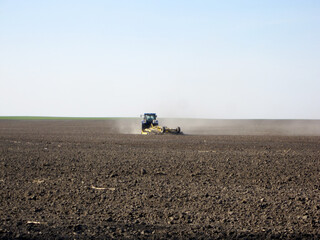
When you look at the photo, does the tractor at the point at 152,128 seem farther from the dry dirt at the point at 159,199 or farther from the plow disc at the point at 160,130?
the dry dirt at the point at 159,199

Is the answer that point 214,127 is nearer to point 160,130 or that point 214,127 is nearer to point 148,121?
point 148,121

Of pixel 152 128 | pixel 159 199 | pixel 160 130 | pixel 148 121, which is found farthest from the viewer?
pixel 148 121

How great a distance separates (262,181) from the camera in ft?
47.5

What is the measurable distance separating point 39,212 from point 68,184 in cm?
371

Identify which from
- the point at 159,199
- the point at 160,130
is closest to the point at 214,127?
the point at 160,130

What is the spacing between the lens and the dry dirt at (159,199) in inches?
333

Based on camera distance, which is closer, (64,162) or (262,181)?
(262,181)

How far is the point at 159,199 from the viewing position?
11.3 meters

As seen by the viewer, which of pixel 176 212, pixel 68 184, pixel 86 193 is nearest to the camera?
pixel 176 212

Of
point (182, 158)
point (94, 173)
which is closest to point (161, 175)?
point (94, 173)

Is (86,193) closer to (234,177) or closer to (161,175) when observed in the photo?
(161,175)

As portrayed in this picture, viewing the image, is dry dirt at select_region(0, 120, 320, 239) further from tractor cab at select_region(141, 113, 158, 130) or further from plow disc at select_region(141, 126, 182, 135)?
tractor cab at select_region(141, 113, 158, 130)

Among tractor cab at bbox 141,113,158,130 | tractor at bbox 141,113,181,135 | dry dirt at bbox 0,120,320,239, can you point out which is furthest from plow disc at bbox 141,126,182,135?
dry dirt at bbox 0,120,320,239

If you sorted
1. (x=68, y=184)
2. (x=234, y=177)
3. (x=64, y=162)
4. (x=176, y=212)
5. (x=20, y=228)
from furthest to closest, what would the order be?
(x=64, y=162) < (x=234, y=177) < (x=68, y=184) < (x=176, y=212) < (x=20, y=228)
